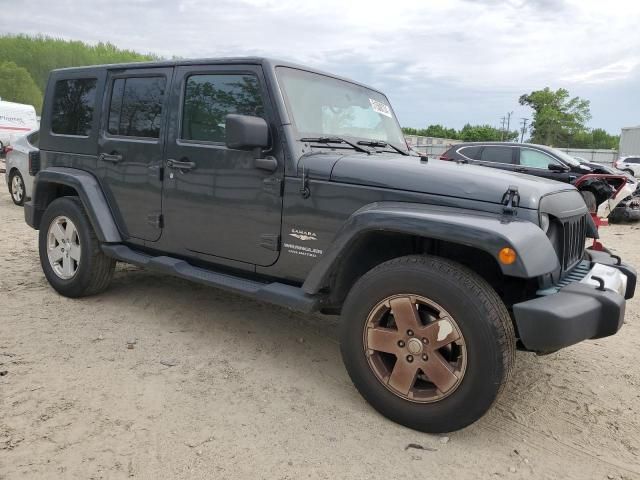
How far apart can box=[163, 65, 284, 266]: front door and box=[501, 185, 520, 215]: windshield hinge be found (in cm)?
131

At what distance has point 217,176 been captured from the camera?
3414mm

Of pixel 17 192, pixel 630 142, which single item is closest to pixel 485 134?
pixel 630 142

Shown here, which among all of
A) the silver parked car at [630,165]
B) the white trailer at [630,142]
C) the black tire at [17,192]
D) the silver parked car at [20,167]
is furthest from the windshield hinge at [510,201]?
the white trailer at [630,142]

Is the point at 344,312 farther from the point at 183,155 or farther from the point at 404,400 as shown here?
the point at 183,155

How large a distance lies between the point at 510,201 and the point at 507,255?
0.34 meters

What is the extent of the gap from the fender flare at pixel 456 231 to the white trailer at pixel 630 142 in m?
42.3

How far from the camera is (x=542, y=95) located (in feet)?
181

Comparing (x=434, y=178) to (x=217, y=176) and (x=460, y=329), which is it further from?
(x=217, y=176)

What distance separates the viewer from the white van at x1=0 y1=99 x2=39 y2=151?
2102 centimetres

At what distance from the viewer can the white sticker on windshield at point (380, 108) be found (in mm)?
3987

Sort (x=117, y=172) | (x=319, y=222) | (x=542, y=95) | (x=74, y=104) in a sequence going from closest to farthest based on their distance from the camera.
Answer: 1. (x=319, y=222)
2. (x=117, y=172)
3. (x=74, y=104)
4. (x=542, y=95)

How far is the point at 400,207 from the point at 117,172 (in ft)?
8.17

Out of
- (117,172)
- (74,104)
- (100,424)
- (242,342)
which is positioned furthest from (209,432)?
(74,104)

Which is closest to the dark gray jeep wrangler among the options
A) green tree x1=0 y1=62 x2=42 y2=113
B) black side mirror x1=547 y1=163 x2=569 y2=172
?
black side mirror x1=547 y1=163 x2=569 y2=172
